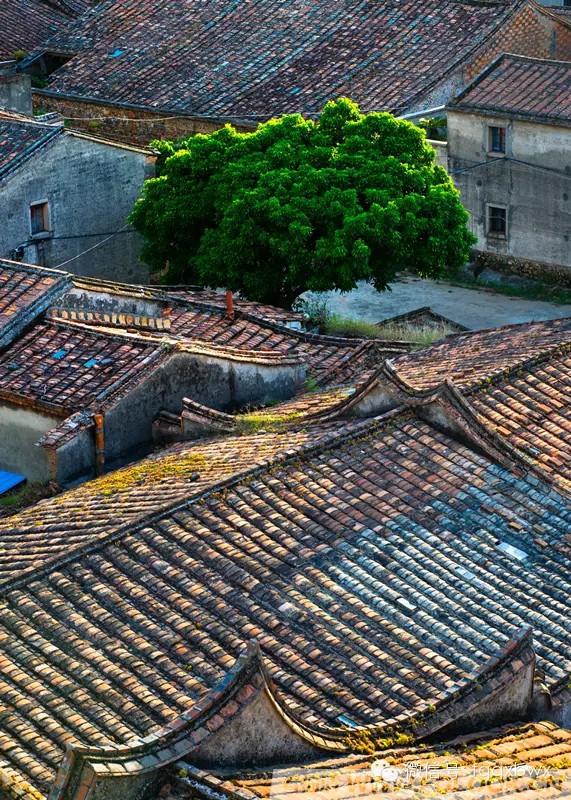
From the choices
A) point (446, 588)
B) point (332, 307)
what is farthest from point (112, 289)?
point (446, 588)

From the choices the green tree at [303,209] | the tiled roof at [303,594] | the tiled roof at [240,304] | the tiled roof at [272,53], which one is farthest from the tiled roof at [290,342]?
the tiled roof at [272,53]

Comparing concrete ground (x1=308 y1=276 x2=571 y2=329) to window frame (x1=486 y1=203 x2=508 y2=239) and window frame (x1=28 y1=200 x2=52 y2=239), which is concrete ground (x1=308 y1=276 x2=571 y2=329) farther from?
window frame (x1=28 y1=200 x2=52 y2=239)

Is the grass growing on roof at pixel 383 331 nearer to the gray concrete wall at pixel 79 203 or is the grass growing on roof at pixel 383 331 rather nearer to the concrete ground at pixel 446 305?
the concrete ground at pixel 446 305

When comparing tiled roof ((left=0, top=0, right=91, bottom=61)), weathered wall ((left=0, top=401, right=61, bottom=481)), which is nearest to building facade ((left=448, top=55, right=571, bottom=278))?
tiled roof ((left=0, top=0, right=91, bottom=61))

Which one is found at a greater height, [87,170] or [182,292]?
[87,170]

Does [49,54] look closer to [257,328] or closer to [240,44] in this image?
[240,44]

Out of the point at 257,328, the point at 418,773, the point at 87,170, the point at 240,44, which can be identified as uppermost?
the point at 240,44
